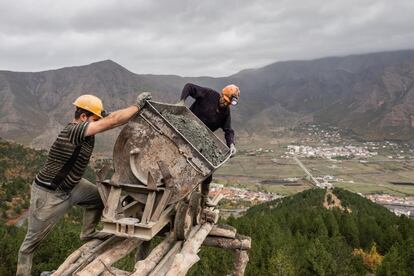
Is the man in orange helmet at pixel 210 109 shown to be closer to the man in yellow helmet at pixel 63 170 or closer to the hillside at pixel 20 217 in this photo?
the man in yellow helmet at pixel 63 170

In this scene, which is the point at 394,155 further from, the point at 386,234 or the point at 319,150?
the point at 386,234

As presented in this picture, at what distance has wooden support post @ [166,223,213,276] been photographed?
4301mm

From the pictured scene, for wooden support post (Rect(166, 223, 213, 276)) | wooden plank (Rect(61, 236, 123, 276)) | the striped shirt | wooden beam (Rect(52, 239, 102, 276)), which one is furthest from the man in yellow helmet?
wooden support post (Rect(166, 223, 213, 276))

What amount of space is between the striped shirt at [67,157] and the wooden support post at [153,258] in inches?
55.9

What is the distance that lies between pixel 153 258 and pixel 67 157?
5.38ft

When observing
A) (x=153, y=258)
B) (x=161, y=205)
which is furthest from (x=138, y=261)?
(x=161, y=205)

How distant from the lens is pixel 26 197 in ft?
157

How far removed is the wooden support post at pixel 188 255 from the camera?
4301 millimetres

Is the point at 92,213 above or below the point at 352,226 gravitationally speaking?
above

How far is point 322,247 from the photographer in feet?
92.7

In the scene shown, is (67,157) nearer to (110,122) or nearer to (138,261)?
(110,122)

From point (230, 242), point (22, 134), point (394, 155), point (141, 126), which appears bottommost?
point (394, 155)

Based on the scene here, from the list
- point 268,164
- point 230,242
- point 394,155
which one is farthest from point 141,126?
point 394,155

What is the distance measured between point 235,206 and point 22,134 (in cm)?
14683
